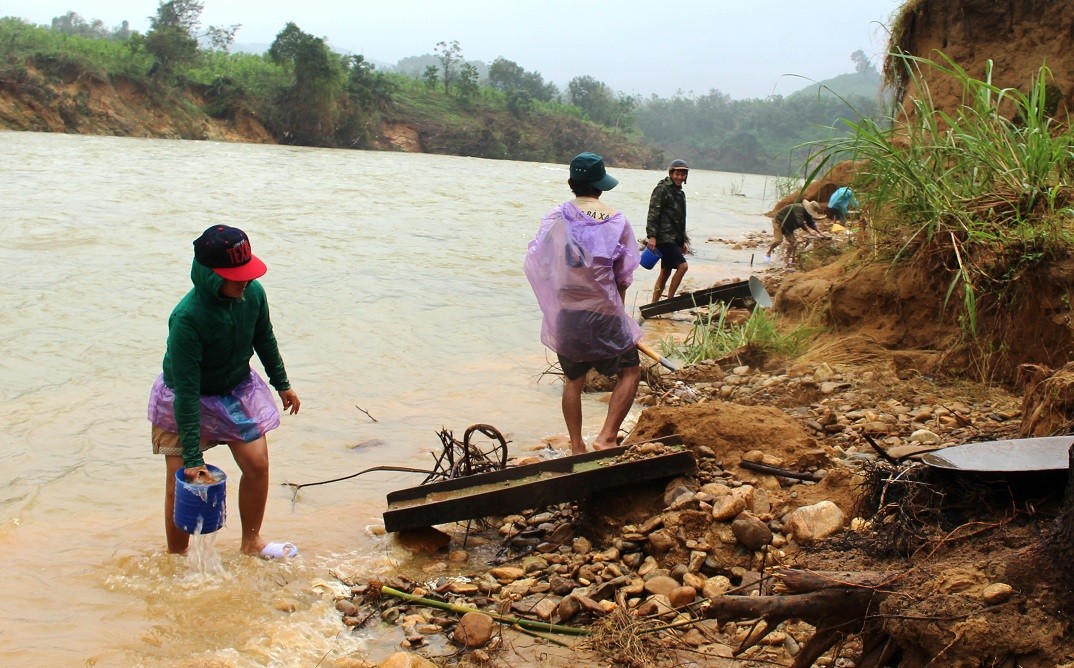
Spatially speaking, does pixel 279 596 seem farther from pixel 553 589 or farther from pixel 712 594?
pixel 712 594

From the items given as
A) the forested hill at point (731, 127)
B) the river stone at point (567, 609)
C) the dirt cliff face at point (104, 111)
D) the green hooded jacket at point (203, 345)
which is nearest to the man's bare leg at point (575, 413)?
the river stone at point (567, 609)

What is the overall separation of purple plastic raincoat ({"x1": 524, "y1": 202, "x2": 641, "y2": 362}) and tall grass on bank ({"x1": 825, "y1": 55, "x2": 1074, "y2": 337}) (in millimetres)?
1629

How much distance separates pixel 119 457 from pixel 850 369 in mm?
4353

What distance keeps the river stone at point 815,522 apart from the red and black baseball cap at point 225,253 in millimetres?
2147

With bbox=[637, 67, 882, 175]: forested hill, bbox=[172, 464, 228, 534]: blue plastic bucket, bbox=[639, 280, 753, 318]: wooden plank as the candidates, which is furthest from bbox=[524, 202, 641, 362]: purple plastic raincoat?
bbox=[637, 67, 882, 175]: forested hill

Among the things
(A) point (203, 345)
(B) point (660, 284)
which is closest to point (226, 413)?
(A) point (203, 345)

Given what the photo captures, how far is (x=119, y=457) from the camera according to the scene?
552cm

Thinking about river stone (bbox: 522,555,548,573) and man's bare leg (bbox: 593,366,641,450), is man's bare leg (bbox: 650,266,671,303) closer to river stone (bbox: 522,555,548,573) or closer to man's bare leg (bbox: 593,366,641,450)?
man's bare leg (bbox: 593,366,641,450)

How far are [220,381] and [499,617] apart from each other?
4.82ft

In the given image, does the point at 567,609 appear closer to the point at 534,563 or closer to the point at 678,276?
the point at 534,563

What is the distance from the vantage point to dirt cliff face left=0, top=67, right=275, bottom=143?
32.5 m

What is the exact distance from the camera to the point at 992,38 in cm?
815

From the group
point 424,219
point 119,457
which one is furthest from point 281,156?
point 119,457

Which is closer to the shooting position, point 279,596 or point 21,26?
point 279,596
